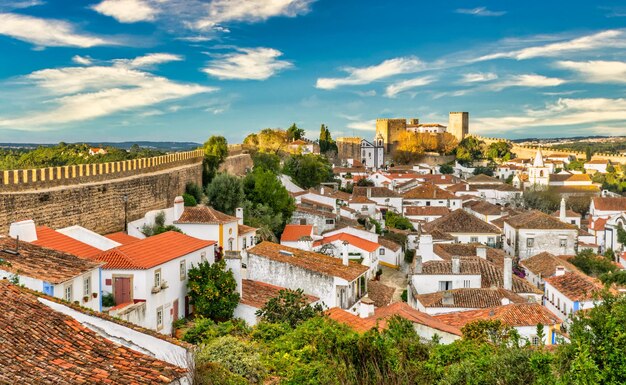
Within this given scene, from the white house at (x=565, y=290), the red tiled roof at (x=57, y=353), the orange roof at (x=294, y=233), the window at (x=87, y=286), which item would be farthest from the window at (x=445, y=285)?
the red tiled roof at (x=57, y=353)

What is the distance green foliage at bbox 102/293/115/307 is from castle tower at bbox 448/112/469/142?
276ft

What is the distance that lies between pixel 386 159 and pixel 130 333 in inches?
3048

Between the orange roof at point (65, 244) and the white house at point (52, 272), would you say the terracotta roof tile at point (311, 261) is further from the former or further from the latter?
the white house at point (52, 272)

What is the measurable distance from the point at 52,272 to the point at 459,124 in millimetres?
87826

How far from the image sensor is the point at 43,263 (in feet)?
32.4

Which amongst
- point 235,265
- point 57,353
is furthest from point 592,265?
point 57,353

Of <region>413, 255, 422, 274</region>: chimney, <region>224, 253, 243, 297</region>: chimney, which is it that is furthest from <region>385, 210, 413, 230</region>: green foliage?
<region>224, 253, 243, 297</region>: chimney

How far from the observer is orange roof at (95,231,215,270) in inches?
475

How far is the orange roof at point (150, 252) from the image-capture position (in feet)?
39.6

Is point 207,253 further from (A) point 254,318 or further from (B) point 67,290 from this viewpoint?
(B) point 67,290

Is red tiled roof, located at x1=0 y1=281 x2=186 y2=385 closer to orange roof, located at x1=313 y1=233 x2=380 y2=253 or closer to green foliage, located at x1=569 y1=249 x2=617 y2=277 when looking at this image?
orange roof, located at x1=313 y1=233 x2=380 y2=253

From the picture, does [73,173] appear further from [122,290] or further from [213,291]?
[213,291]

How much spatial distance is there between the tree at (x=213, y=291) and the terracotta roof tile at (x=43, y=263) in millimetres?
2953

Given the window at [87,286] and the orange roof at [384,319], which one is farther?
the orange roof at [384,319]
